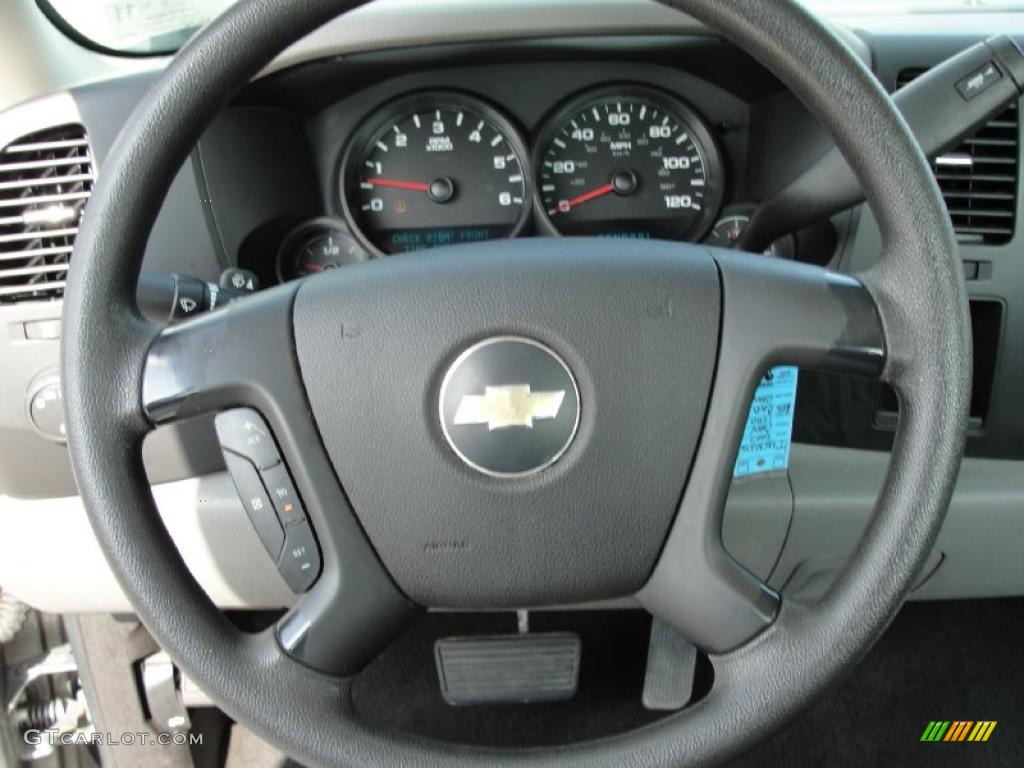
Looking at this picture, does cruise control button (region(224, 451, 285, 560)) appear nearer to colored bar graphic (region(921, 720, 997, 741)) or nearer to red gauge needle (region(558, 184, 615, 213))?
red gauge needle (region(558, 184, 615, 213))

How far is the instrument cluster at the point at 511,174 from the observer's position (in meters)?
1.35

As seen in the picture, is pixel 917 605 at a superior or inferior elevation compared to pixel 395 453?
inferior

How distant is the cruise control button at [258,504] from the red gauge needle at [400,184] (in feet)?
1.98

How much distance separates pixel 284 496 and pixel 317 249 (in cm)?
63

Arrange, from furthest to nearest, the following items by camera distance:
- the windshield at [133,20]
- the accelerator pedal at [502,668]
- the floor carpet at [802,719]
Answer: the floor carpet at [802,719]
the accelerator pedal at [502,668]
the windshield at [133,20]

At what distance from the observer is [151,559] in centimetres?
75

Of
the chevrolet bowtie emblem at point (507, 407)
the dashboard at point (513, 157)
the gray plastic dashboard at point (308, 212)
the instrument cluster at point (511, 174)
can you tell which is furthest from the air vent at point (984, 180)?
the chevrolet bowtie emblem at point (507, 407)

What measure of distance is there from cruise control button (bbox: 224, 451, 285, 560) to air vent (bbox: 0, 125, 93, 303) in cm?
46

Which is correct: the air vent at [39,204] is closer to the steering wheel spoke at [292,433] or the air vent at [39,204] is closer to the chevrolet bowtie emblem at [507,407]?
the steering wheel spoke at [292,433]

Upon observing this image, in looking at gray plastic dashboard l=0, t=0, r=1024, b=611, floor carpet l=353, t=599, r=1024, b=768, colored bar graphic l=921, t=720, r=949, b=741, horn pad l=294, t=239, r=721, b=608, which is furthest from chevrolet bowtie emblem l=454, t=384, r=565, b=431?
colored bar graphic l=921, t=720, r=949, b=741

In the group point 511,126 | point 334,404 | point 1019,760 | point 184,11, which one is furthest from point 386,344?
point 1019,760

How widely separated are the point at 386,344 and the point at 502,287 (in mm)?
97

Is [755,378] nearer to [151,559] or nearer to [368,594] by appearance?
[368,594]

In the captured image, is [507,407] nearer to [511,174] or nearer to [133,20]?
[511,174]
